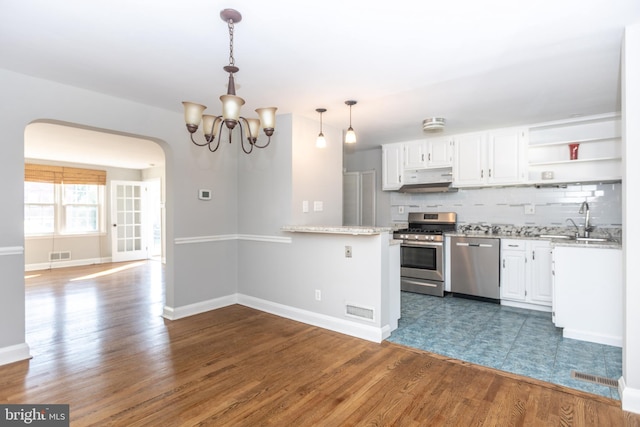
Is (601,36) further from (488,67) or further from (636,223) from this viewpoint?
(636,223)

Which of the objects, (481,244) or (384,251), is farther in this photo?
(481,244)

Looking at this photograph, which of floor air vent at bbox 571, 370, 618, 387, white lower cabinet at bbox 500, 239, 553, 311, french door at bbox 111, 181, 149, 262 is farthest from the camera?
french door at bbox 111, 181, 149, 262

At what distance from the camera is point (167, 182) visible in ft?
12.6

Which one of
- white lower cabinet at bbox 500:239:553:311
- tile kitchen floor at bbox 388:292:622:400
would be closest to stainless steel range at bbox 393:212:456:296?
tile kitchen floor at bbox 388:292:622:400

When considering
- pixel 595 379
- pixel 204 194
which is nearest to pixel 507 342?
pixel 595 379

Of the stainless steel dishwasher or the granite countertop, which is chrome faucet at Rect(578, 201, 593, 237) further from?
the granite countertop

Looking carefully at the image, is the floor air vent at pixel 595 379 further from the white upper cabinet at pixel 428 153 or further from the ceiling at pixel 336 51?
the white upper cabinet at pixel 428 153

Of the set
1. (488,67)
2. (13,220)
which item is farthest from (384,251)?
(13,220)

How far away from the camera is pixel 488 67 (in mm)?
2625

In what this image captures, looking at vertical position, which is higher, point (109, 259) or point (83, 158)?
point (83, 158)

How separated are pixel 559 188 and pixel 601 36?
271 cm

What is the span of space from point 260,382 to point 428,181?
4.02 meters

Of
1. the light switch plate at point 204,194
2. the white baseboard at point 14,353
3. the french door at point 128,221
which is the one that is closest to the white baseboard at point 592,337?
the light switch plate at point 204,194

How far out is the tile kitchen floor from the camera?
2584 millimetres
